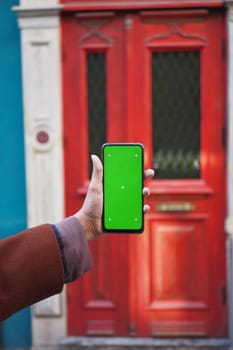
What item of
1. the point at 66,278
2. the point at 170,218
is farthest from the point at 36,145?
the point at 66,278

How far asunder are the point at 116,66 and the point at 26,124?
0.83 m

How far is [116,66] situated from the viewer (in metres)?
4.01

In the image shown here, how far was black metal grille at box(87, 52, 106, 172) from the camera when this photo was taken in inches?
160

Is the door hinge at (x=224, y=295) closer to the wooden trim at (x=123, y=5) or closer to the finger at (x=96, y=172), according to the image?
the wooden trim at (x=123, y=5)

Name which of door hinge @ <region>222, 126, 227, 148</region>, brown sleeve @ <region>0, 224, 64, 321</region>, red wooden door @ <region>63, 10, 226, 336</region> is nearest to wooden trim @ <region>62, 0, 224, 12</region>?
red wooden door @ <region>63, 10, 226, 336</region>

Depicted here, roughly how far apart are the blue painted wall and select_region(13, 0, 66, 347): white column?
0.35ft

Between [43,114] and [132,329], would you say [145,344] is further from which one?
[43,114]

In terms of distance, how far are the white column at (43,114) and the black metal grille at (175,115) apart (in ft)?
2.50

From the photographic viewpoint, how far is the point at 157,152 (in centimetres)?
407

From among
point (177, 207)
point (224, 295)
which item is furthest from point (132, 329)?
point (177, 207)

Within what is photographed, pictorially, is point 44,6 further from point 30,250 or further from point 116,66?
point 30,250

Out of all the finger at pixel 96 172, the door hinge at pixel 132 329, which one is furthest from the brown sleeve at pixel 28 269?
the door hinge at pixel 132 329

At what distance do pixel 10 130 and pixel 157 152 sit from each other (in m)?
1.17

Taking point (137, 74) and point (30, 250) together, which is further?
point (137, 74)
